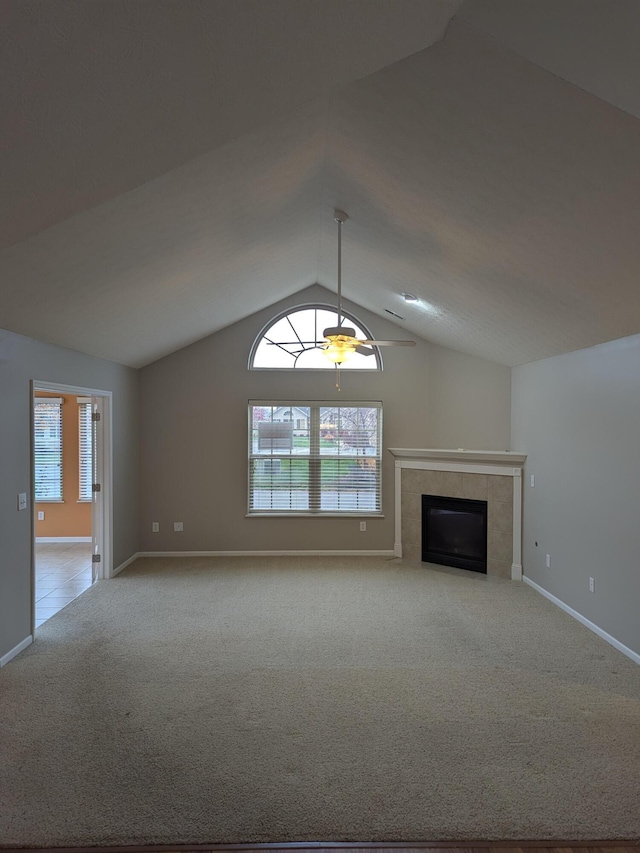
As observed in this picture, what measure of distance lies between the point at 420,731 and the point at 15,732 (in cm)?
232

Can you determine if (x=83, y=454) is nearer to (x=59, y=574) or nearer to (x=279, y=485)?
(x=59, y=574)

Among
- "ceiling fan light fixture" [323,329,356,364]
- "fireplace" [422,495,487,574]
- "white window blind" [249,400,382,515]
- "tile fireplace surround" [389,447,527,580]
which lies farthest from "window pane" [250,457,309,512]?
"ceiling fan light fixture" [323,329,356,364]

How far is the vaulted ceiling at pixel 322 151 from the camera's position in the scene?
1637mm

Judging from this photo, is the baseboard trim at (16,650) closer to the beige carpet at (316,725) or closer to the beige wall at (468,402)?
the beige carpet at (316,725)

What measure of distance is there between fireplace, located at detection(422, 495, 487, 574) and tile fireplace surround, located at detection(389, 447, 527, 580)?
81mm

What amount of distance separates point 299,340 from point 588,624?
4.64 meters

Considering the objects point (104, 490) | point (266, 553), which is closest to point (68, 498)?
point (104, 490)

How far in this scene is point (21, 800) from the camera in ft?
8.11

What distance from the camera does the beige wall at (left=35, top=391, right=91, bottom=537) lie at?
762cm

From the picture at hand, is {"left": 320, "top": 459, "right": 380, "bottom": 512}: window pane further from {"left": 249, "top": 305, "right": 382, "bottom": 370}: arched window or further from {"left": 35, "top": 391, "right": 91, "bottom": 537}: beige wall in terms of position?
{"left": 35, "top": 391, "right": 91, "bottom": 537}: beige wall

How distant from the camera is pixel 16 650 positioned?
3996 mm

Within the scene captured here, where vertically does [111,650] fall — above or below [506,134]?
below

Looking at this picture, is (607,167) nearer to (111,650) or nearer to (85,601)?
(111,650)

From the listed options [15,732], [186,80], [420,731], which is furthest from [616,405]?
[15,732]
